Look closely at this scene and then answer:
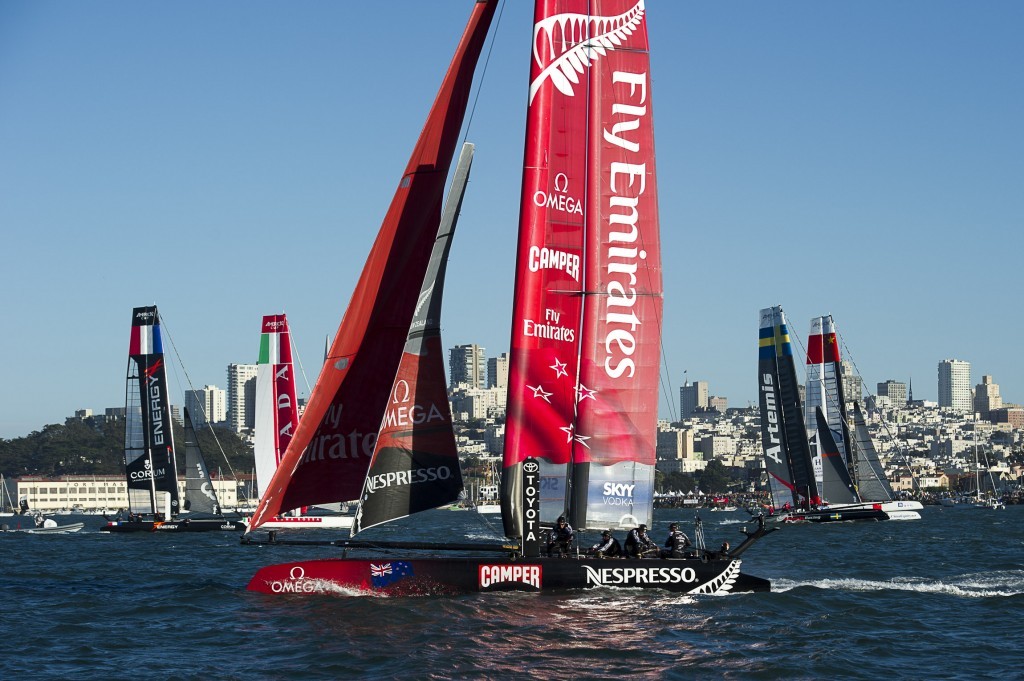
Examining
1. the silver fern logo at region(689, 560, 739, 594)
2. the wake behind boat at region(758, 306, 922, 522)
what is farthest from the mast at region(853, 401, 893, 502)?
the silver fern logo at region(689, 560, 739, 594)

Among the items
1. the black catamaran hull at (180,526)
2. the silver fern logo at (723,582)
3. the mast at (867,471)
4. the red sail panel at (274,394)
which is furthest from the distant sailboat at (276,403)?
the silver fern logo at (723,582)

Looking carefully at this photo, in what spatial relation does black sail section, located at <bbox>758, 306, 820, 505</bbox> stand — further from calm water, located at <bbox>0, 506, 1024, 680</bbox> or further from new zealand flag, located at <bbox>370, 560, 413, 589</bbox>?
new zealand flag, located at <bbox>370, 560, 413, 589</bbox>

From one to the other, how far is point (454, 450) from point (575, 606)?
298 cm

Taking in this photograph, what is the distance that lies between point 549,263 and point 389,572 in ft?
15.4

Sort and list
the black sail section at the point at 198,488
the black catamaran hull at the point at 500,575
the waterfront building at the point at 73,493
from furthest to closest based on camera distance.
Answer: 1. the waterfront building at the point at 73,493
2. the black sail section at the point at 198,488
3. the black catamaran hull at the point at 500,575

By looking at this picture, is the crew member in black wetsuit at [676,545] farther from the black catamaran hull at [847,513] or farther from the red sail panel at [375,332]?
the black catamaran hull at [847,513]

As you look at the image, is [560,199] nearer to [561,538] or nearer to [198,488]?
[561,538]

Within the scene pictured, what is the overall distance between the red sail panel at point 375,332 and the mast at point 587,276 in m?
1.20

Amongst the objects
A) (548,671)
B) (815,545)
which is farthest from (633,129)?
(815,545)

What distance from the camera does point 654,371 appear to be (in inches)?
761

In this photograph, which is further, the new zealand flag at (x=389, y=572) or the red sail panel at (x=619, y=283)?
the red sail panel at (x=619, y=283)

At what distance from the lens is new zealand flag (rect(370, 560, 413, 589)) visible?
1748 centimetres

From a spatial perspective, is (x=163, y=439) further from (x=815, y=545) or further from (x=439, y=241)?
(x=439, y=241)

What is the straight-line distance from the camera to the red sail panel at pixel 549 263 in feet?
60.2
